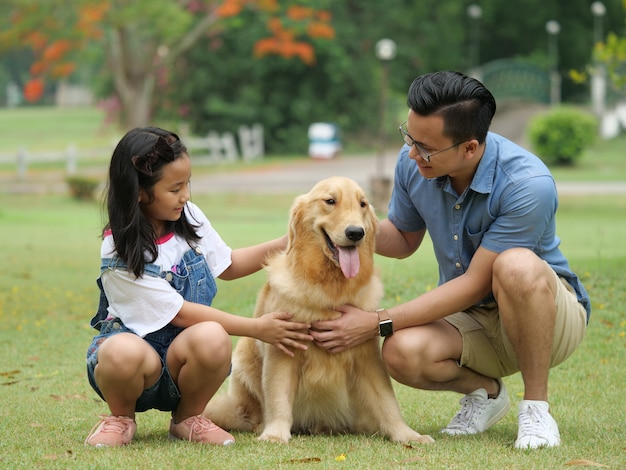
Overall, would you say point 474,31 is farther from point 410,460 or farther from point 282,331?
point 410,460

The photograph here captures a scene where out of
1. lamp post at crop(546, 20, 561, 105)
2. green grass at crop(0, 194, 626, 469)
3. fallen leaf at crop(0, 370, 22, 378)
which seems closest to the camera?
green grass at crop(0, 194, 626, 469)

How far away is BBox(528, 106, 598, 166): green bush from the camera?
27125mm

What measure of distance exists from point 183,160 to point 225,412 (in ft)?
4.21

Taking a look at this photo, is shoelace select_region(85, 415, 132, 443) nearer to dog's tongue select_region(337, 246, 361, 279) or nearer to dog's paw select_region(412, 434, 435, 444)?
dog's tongue select_region(337, 246, 361, 279)

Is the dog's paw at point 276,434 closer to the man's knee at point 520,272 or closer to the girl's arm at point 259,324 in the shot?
the girl's arm at point 259,324

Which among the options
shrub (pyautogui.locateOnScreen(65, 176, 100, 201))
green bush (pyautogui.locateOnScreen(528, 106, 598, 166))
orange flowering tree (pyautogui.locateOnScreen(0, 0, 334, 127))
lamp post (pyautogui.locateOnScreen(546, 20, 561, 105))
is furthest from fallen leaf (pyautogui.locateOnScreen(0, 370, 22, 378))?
lamp post (pyautogui.locateOnScreen(546, 20, 561, 105))

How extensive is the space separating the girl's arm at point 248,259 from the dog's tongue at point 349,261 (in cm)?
51

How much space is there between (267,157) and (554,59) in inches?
640

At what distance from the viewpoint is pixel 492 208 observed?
165 inches

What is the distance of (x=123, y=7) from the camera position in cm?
2403

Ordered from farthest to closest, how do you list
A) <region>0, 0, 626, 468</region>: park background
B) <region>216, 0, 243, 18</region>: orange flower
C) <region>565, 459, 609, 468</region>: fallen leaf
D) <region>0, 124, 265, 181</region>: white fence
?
<region>0, 124, 265, 181</region>: white fence
<region>216, 0, 243, 18</region>: orange flower
<region>0, 0, 626, 468</region>: park background
<region>565, 459, 609, 468</region>: fallen leaf

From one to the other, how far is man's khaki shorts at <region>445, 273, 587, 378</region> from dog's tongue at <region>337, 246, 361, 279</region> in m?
0.61

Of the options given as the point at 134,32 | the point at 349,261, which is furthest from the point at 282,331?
the point at 134,32

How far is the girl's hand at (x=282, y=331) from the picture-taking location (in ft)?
13.5
